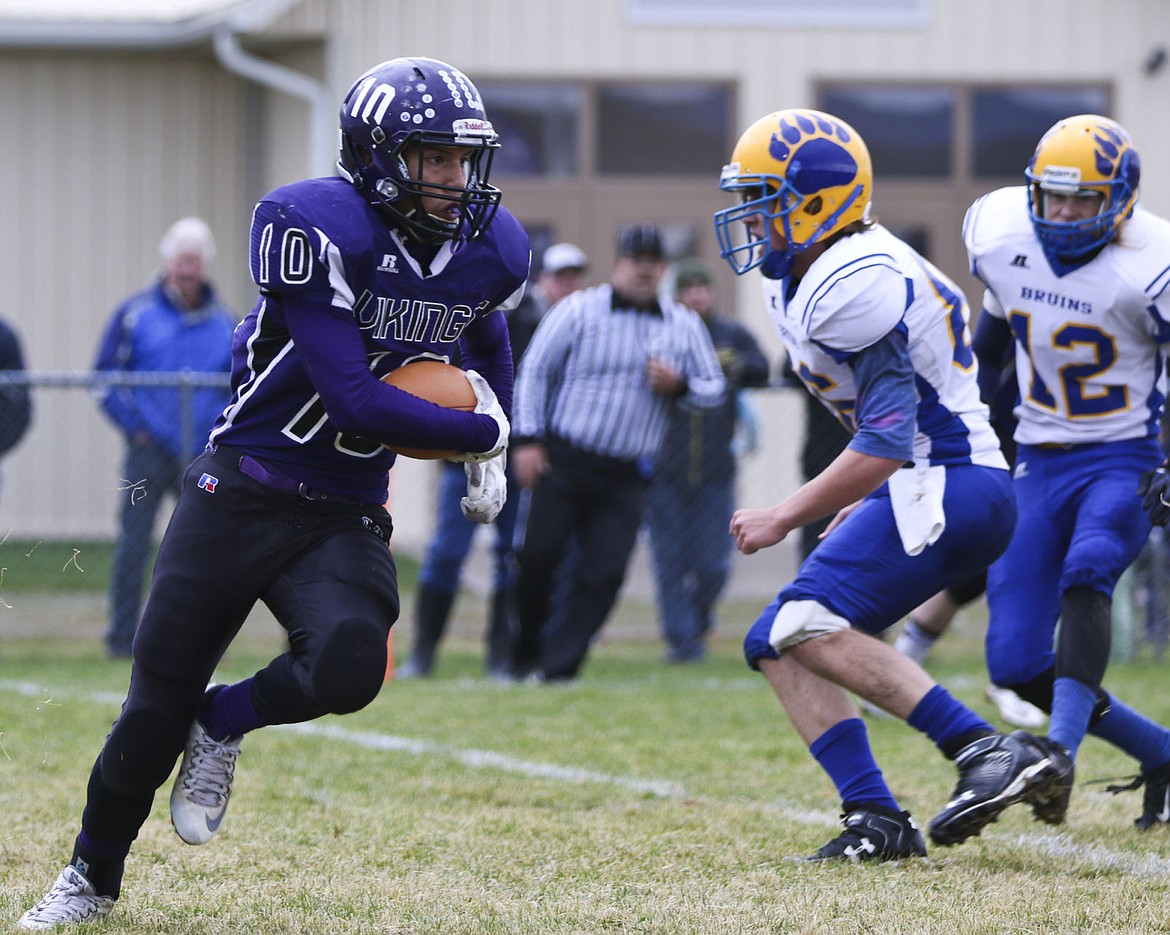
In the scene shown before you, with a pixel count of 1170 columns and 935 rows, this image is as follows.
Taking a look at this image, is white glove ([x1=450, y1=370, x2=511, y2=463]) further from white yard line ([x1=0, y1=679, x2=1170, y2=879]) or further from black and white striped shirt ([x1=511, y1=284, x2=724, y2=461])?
black and white striped shirt ([x1=511, y1=284, x2=724, y2=461])

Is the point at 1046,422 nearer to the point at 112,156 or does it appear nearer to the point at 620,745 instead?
the point at 620,745

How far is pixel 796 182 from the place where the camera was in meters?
4.05

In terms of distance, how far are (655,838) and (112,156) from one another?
10.1m

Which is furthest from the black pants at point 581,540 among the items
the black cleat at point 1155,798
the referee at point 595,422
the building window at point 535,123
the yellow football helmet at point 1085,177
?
the building window at point 535,123

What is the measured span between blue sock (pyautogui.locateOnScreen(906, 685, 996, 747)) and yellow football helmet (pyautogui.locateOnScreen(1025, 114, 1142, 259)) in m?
1.26

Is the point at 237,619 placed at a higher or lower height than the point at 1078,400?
lower

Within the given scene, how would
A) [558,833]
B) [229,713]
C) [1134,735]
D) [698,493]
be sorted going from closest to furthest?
[229,713]
[558,833]
[1134,735]
[698,493]

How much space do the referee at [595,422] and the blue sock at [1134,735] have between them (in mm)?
3361

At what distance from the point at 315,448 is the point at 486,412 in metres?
Result: 0.35

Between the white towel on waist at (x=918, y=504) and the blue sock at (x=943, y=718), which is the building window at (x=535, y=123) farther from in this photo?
the blue sock at (x=943, y=718)

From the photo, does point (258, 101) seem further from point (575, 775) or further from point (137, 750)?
point (137, 750)

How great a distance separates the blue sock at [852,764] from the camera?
4.10 meters

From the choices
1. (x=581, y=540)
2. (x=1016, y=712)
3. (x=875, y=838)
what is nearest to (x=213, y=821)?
(x=875, y=838)

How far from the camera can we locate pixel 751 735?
20.4 ft
